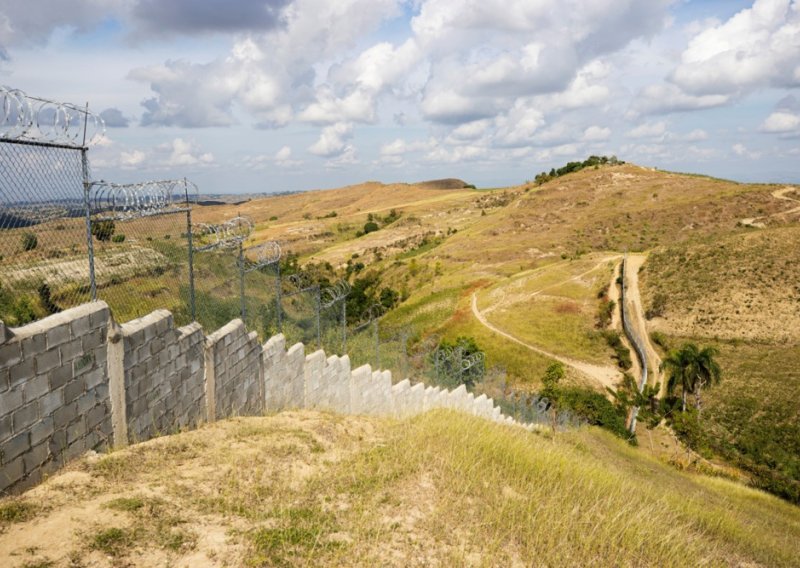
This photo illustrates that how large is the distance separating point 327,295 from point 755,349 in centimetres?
3869

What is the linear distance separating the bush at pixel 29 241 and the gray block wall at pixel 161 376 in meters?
1.43

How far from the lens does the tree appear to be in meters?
36.9

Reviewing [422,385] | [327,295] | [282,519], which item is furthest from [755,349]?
[282,519]

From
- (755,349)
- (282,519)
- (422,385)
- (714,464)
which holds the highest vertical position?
(282,519)

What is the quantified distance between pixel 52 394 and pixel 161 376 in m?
1.81

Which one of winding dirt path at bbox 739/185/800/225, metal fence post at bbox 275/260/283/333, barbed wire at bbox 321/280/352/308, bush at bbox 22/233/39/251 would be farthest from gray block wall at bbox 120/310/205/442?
winding dirt path at bbox 739/185/800/225

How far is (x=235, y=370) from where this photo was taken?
30.8 ft

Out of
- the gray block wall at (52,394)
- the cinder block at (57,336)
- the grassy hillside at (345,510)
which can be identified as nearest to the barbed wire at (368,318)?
the grassy hillside at (345,510)

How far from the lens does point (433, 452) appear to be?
24.2 ft

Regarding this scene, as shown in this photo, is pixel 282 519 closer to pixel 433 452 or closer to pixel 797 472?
pixel 433 452

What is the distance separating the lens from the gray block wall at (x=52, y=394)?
A: 5.12m

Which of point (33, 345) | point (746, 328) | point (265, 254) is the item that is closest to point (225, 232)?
point (265, 254)

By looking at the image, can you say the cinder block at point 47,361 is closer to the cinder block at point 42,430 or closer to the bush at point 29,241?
the cinder block at point 42,430

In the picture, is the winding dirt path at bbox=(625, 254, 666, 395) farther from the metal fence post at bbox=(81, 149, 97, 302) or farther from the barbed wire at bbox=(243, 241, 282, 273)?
the metal fence post at bbox=(81, 149, 97, 302)
